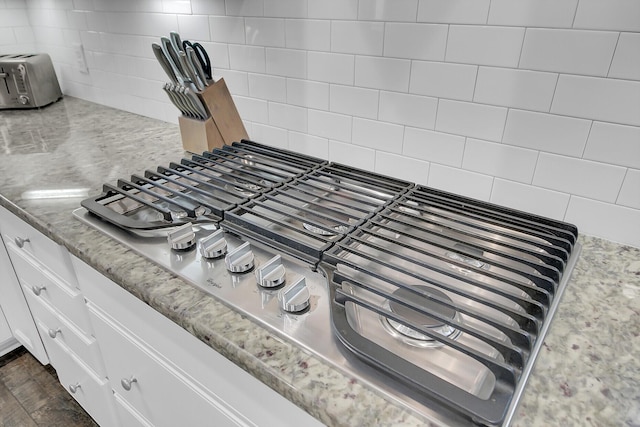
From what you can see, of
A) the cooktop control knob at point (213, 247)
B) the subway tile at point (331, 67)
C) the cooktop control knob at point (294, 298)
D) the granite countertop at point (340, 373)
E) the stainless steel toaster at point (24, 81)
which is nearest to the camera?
the granite countertop at point (340, 373)

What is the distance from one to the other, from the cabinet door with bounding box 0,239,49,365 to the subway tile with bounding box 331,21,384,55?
119cm

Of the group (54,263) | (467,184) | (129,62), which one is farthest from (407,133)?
(129,62)

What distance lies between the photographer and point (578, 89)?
805 millimetres

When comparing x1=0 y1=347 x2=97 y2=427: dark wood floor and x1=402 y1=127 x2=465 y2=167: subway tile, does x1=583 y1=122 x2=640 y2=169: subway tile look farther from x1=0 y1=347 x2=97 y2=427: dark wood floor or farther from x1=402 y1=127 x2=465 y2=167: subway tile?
x1=0 y1=347 x2=97 y2=427: dark wood floor

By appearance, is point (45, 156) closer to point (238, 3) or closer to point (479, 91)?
point (238, 3)

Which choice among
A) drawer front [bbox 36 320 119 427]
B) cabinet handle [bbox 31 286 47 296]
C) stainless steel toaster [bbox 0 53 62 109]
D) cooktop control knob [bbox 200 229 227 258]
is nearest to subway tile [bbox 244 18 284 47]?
cooktop control knob [bbox 200 229 227 258]

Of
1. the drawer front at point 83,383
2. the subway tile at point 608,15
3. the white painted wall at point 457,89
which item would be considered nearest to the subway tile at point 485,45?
the white painted wall at point 457,89

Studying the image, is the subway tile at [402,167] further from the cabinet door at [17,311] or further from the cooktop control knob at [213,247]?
the cabinet door at [17,311]

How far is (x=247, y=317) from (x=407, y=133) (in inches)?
25.0

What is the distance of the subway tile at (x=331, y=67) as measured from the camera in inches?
42.7

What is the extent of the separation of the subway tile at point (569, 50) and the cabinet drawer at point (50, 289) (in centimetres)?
113

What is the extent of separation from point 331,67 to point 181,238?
62 cm

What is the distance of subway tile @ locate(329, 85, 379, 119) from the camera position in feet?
3.54

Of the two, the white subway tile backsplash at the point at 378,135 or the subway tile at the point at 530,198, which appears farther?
the white subway tile backsplash at the point at 378,135
